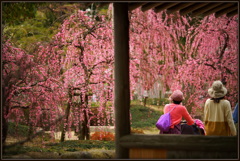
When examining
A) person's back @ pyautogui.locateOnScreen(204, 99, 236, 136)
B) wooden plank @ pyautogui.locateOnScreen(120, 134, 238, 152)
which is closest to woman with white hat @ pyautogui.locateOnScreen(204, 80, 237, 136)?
person's back @ pyautogui.locateOnScreen(204, 99, 236, 136)

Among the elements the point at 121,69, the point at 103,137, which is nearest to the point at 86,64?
the point at 103,137

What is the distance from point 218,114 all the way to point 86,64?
18.9ft

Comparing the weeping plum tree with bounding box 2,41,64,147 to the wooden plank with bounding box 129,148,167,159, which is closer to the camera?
the wooden plank with bounding box 129,148,167,159

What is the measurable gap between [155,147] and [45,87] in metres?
4.24

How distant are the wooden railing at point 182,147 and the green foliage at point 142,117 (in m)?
11.5

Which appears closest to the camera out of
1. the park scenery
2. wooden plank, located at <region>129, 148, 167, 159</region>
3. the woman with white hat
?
wooden plank, located at <region>129, 148, 167, 159</region>

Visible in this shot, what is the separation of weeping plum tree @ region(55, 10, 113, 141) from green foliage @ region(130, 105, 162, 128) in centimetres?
619

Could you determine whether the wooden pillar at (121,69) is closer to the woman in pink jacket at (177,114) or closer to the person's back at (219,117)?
the woman in pink jacket at (177,114)

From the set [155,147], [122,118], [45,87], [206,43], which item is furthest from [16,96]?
[206,43]

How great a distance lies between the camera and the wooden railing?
480 centimetres

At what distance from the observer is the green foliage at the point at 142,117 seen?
55.2 ft

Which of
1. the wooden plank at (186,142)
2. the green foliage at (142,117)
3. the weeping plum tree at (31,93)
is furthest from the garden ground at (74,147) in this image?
the wooden plank at (186,142)

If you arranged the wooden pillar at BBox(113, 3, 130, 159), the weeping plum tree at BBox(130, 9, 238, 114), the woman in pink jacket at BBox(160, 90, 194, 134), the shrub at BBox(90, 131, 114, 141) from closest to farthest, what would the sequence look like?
the wooden pillar at BBox(113, 3, 130, 159) < the woman in pink jacket at BBox(160, 90, 194, 134) < the weeping plum tree at BBox(130, 9, 238, 114) < the shrub at BBox(90, 131, 114, 141)

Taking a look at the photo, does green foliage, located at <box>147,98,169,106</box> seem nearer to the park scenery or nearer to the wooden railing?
the park scenery
